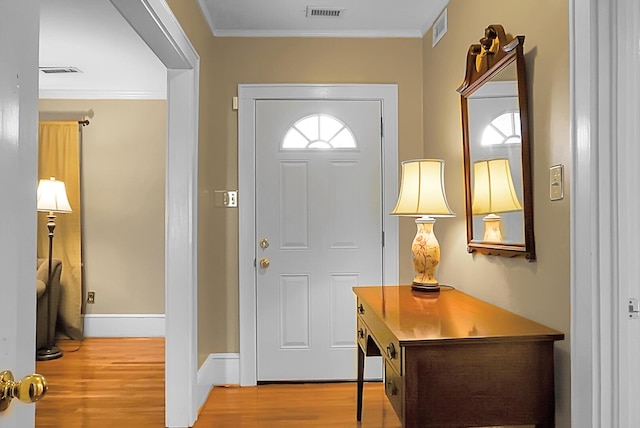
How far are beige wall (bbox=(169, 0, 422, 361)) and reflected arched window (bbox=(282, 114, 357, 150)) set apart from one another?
28 centimetres

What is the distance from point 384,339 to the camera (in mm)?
2029

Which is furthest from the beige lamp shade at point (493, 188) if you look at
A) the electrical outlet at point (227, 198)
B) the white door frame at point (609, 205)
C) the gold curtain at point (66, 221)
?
the gold curtain at point (66, 221)

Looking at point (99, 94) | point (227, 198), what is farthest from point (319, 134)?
point (99, 94)

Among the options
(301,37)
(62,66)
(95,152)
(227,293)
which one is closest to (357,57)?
(301,37)

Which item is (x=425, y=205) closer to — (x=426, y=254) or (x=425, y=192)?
(x=425, y=192)

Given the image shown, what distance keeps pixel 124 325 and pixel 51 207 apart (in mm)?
1316

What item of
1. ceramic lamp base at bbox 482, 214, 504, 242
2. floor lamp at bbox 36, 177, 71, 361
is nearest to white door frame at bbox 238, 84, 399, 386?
ceramic lamp base at bbox 482, 214, 504, 242

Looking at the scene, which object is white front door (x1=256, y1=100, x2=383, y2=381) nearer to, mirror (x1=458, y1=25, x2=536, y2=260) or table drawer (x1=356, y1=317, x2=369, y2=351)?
table drawer (x1=356, y1=317, x2=369, y2=351)

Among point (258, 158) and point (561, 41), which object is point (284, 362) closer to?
point (258, 158)

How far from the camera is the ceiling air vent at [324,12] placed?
3209 millimetres

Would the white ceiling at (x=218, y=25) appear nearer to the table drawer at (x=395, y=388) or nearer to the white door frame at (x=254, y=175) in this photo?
the white door frame at (x=254, y=175)

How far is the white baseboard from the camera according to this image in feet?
16.2

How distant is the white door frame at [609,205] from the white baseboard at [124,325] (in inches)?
163

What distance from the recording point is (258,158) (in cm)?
357
